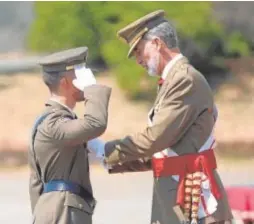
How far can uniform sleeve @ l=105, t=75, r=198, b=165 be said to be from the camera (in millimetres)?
3826

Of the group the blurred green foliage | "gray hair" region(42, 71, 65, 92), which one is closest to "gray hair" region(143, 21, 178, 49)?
"gray hair" region(42, 71, 65, 92)

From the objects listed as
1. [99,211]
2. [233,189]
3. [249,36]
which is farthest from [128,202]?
[249,36]

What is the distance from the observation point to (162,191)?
3969 mm

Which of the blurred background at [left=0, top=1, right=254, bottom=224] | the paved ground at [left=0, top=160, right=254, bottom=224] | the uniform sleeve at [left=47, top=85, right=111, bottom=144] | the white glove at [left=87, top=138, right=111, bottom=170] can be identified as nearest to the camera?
the uniform sleeve at [left=47, top=85, right=111, bottom=144]

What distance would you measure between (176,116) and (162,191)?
361mm

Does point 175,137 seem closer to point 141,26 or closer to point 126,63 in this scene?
point 141,26

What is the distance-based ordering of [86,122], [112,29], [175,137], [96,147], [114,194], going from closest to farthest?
[86,122] → [175,137] → [96,147] → [114,194] → [112,29]

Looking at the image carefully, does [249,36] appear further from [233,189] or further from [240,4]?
[233,189]

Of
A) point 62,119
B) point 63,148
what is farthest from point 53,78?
point 63,148

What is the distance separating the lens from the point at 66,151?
382 cm

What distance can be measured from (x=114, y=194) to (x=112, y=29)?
163 inches

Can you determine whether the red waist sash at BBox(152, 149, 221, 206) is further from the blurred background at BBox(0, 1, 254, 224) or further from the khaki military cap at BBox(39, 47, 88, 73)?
the blurred background at BBox(0, 1, 254, 224)

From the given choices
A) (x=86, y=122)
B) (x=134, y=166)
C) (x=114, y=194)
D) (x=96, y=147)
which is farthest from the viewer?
(x=114, y=194)

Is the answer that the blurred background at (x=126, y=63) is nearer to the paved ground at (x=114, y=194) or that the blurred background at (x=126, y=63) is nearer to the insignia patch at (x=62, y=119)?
the paved ground at (x=114, y=194)
